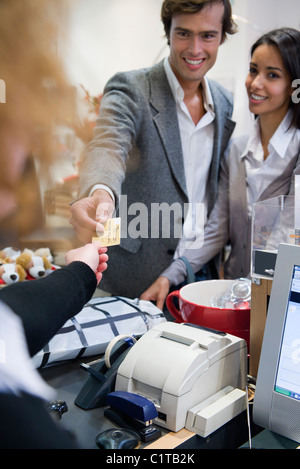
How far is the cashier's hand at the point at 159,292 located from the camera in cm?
157

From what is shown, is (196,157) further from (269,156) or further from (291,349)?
(291,349)

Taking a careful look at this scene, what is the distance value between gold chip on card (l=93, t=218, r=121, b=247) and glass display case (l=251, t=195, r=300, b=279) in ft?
1.31

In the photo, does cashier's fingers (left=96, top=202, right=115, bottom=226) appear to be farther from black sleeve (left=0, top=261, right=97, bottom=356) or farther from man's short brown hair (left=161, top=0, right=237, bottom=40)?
man's short brown hair (left=161, top=0, right=237, bottom=40)

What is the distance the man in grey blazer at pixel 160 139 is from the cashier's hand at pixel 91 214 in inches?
2.5

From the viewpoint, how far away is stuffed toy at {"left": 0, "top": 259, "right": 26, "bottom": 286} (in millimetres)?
1689

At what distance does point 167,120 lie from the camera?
181 centimetres

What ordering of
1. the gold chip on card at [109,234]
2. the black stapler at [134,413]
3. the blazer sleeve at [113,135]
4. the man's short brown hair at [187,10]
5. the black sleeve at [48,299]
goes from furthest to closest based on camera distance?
the man's short brown hair at [187,10] < the blazer sleeve at [113,135] < the gold chip on card at [109,234] < the black stapler at [134,413] < the black sleeve at [48,299]

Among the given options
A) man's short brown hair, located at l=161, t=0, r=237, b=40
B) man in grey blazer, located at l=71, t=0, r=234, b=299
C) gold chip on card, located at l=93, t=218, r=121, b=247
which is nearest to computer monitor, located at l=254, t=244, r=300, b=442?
gold chip on card, located at l=93, t=218, r=121, b=247

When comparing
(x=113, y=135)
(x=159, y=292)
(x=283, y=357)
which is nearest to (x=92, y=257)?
(x=283, y=357)

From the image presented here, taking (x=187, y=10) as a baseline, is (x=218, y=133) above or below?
below

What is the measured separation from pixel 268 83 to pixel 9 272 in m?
1.20

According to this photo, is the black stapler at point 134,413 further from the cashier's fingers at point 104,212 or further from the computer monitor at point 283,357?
the cashier's fingers at point 104,212

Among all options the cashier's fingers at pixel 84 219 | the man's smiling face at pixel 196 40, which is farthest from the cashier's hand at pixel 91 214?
the man's smiling face at pixel 196 40
